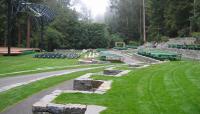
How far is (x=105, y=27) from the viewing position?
77.2 metres

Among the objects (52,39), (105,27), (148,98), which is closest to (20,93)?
(148,98)

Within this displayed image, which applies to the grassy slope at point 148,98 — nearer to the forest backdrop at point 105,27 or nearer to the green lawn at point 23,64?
the green lawn at point 23,64

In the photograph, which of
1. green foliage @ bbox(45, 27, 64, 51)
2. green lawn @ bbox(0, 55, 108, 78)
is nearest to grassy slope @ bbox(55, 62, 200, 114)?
green lawn @ bbox(0, 55, 108, 78)

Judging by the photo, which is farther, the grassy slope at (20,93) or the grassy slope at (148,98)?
the grassy slope at (20,93)

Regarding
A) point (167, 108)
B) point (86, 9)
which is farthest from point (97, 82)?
point (86, 9)

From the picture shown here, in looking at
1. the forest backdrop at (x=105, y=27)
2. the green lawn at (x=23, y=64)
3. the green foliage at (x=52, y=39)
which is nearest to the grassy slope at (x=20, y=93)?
the green lawn at (x=23, y=64)

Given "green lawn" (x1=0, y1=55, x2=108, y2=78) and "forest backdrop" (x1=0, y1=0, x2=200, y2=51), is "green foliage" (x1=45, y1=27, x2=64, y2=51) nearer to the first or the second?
"forest backdrop" (x1=0, y1=0, x2=200, y2=51)

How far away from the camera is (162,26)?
77375 mm

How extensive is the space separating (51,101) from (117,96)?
6.57 ft

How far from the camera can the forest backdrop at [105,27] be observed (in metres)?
63.0

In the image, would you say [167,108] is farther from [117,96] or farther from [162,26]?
[162,26]

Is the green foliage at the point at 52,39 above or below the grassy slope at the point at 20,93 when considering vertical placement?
above

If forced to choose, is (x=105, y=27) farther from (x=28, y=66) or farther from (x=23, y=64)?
(x=28, y=66)

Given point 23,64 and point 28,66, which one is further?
point 23,64
